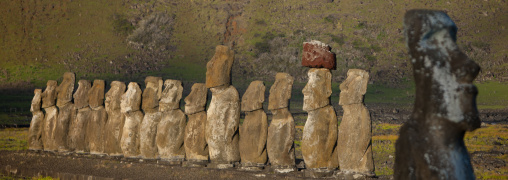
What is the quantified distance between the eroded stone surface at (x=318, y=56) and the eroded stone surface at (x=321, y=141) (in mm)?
762

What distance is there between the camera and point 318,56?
11250 millimetres

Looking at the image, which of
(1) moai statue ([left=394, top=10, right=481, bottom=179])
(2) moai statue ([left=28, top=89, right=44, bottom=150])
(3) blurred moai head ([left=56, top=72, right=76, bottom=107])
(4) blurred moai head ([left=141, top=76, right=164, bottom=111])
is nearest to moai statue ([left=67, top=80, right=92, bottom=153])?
Result: (3) blurred moai head ([left=56, top=72, right=76, bottom=107])

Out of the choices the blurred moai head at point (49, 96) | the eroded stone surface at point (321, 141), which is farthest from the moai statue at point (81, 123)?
the eroded stone surface at point (321, 141)

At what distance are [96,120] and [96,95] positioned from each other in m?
0.63

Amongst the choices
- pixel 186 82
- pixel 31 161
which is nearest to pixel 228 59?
pixel 31 161

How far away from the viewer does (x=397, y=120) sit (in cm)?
3522

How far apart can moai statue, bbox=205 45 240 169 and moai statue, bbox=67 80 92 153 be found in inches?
170

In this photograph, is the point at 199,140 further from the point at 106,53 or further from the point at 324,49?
the point at 106,53

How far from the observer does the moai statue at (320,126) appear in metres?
10.9

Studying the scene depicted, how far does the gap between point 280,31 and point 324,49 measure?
64.1 meters

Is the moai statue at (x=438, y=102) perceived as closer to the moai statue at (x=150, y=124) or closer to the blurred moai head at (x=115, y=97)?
the moai statue at (x=150, y=124)

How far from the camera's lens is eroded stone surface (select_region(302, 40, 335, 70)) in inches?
443

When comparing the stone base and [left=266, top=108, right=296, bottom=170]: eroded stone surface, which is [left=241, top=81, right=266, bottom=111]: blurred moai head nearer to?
[left=266, top=108, right=296, bottom=170]: eroded stone surface

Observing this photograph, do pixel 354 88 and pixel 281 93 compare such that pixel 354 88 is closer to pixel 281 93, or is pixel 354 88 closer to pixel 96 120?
pixel 281 93
